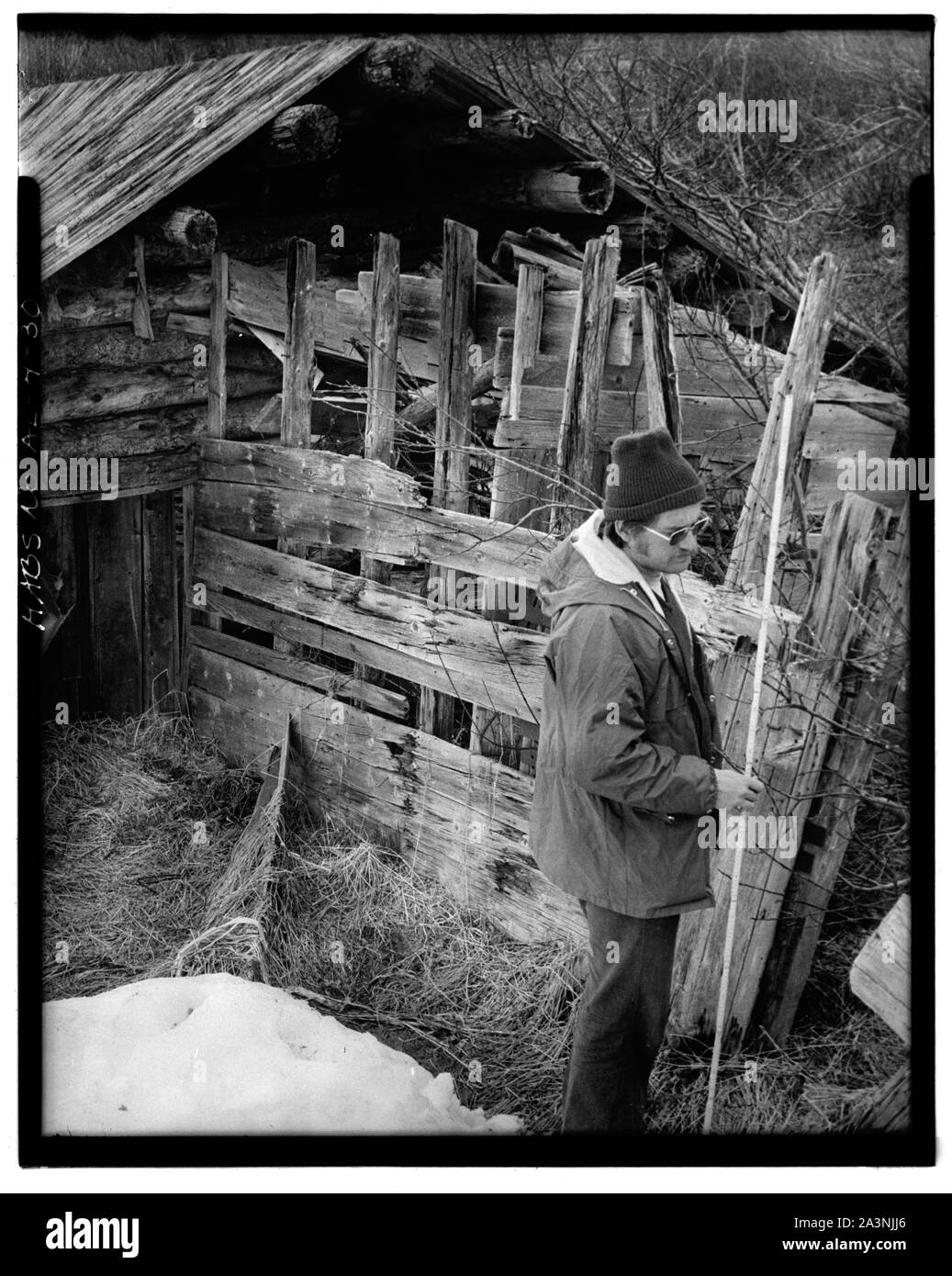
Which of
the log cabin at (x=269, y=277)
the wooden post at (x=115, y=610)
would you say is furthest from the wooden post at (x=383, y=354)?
the wooden post at (x=115, y=610)

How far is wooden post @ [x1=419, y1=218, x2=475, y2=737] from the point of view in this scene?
4.56 m

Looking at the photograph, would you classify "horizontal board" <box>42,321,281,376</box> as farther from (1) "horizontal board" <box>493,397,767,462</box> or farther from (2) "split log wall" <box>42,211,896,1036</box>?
(1) "horizontal board" <box>493,397,767,462</box>

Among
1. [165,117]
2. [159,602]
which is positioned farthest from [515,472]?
[159,602]

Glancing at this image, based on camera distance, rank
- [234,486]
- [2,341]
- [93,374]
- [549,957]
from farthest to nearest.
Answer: [234,486]
[93,374]
[549,957]
[2,341]

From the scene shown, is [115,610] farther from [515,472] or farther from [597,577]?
[597,577]

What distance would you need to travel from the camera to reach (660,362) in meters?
3.83

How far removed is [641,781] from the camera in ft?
9.35

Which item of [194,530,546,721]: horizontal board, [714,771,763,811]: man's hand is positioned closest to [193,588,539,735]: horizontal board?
[194,530,546,721]: horizontal board

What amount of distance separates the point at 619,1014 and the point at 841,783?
109 cm

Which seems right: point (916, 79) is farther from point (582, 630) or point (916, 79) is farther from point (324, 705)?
point (324, 705)

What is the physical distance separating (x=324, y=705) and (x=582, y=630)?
288 centimetres

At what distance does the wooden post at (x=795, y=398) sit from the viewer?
341cm

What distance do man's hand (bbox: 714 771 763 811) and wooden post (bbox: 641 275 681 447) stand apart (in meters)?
1.28
